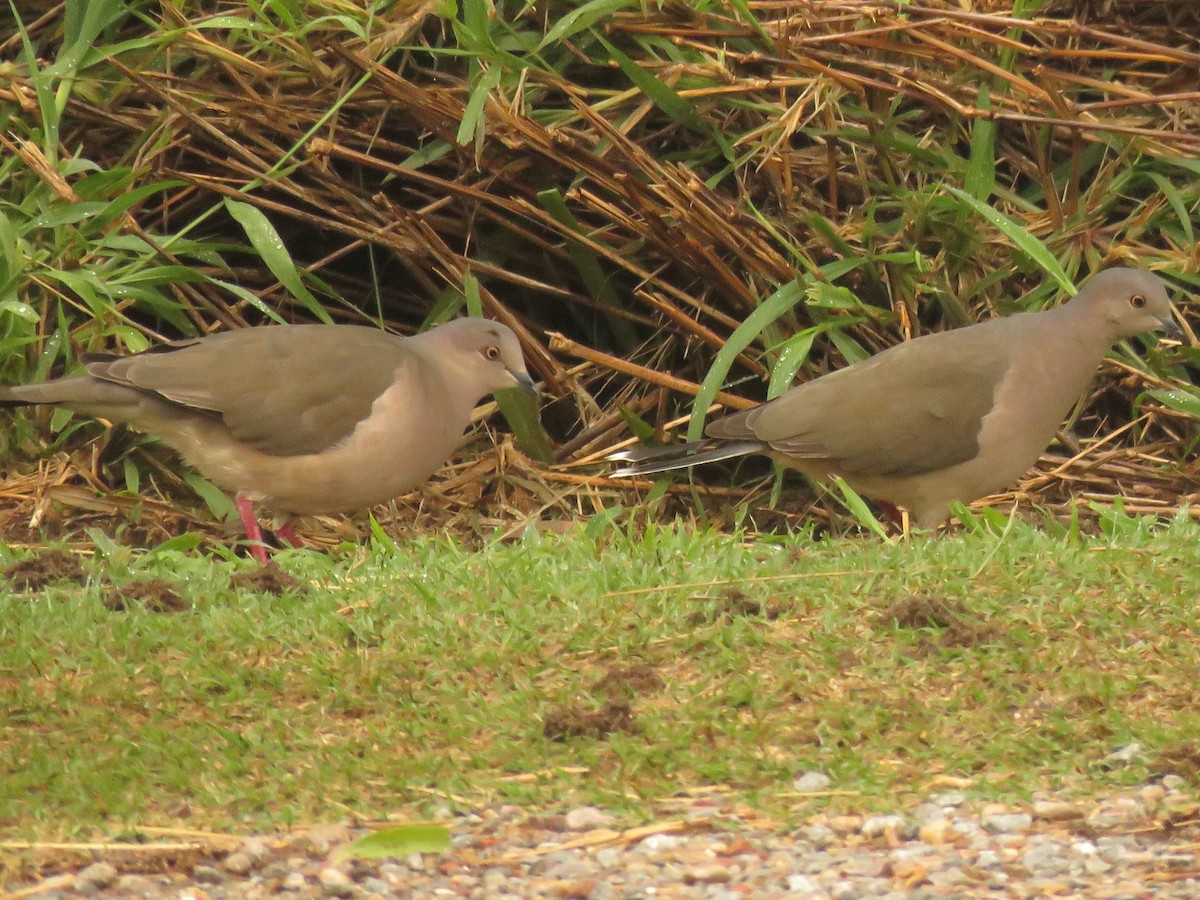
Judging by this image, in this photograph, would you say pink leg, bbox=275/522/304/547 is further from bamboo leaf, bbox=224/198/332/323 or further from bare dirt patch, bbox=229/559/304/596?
bare dirt patch, bbox=229/559/304/596

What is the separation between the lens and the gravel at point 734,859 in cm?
292

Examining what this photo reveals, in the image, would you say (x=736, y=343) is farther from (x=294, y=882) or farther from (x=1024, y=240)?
(x=294, y=882)

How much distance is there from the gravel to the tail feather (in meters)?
2.90

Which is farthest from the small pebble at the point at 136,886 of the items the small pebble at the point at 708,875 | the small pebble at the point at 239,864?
the small pebble at the point at 708,875

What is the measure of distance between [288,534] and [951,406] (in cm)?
234

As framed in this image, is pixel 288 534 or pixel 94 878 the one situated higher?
pixel 94 878

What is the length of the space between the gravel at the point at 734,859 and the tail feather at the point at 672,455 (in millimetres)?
2896

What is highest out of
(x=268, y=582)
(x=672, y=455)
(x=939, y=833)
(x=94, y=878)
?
(x=939, y=833)

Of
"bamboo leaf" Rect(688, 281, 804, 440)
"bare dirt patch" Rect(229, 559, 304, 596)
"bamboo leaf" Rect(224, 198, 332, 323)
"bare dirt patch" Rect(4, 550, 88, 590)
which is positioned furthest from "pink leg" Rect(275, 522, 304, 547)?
"bare dirt patch" Rect(229, 559, 304, 596)

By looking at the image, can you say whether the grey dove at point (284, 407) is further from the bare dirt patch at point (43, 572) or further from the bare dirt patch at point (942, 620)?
the bare dirt patch at point (942, 620)

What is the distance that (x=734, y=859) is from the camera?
3.07 m

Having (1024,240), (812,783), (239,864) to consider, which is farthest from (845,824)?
(1024,240)

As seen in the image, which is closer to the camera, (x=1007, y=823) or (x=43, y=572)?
(x=1007, y=823)

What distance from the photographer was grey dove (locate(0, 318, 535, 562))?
576 cm
